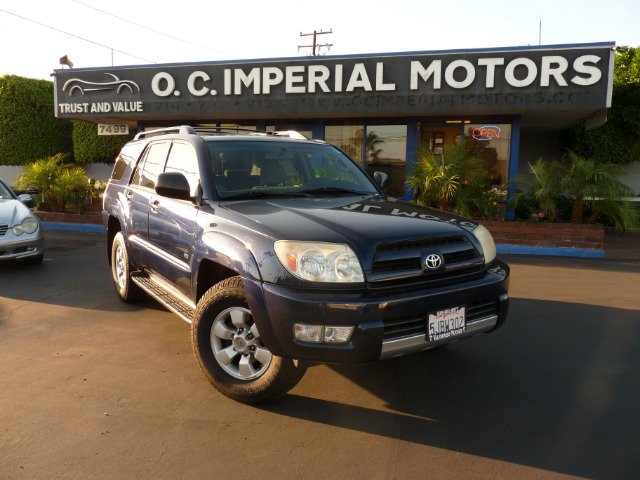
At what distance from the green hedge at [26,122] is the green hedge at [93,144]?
1.05 m

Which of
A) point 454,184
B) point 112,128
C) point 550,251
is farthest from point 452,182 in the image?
point 112,128

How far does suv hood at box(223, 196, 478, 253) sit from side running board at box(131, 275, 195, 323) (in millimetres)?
909

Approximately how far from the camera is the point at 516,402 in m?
3.56

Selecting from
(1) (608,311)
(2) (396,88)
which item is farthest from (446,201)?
(1) (608,311)

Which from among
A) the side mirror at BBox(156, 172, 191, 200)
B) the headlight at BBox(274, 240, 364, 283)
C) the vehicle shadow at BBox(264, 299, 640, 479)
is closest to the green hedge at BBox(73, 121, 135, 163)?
the side mirror at BBox(156, 172, 191, 200)

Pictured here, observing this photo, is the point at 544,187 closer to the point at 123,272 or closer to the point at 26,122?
the point at 123,272

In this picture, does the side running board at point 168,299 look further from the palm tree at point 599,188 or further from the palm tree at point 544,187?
the palm tree at point 599,188

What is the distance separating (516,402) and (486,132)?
36.7 ft

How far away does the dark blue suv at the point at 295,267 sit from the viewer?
303 cm

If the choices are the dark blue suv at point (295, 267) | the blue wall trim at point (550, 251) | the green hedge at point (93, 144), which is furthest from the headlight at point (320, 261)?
the green hedge at point (93, 144)

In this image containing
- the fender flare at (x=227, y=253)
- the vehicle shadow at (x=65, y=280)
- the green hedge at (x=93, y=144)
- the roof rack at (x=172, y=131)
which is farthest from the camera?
the green hedge at (x=93, y=144)

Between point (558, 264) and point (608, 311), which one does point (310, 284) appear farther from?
point (558, 264)

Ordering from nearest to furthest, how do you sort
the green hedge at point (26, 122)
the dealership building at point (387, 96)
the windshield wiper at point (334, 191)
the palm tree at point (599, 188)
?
the windshield wiper at point (334, 191) < the palm tree at point (599, 188) < the dealership building at point (387, 96) < the green hedge at point (26, 122)

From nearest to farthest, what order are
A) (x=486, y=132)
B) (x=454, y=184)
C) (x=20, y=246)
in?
(x=20, y=246) → (x=454, y=184) → (x=486, y=132)
